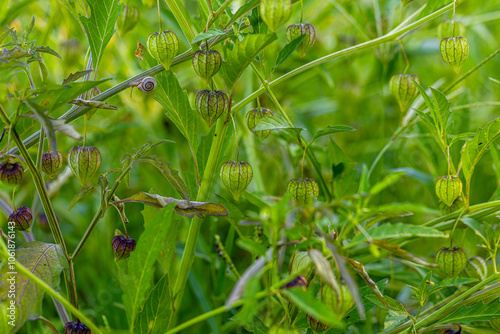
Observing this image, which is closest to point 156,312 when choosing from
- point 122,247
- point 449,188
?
point 122,247

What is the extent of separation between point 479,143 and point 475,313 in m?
0.23

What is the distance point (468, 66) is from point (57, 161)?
1.39m

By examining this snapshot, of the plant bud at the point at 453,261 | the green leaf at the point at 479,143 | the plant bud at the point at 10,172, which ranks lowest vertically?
the plant bud at the point at 453,261

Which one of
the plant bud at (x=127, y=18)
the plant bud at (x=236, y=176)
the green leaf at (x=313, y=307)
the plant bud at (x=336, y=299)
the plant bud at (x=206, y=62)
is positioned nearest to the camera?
the green leaf at (x=313, y=307)

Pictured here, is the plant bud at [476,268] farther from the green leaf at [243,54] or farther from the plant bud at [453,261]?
the green leaf at [243,54]

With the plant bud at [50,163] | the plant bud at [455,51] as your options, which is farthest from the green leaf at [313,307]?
the plant bud at [455,51]

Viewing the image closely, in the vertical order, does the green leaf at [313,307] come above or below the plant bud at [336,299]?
above

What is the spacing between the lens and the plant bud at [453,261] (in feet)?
2.38

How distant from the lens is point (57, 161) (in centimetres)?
65

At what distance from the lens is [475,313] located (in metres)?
0.65

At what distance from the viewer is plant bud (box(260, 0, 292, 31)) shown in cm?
54

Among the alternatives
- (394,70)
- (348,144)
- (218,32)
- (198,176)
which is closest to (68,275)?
(198,176)

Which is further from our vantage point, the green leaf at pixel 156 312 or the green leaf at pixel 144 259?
the green leaf at pixel 156 312

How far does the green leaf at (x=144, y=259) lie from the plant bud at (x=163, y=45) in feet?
0.72
